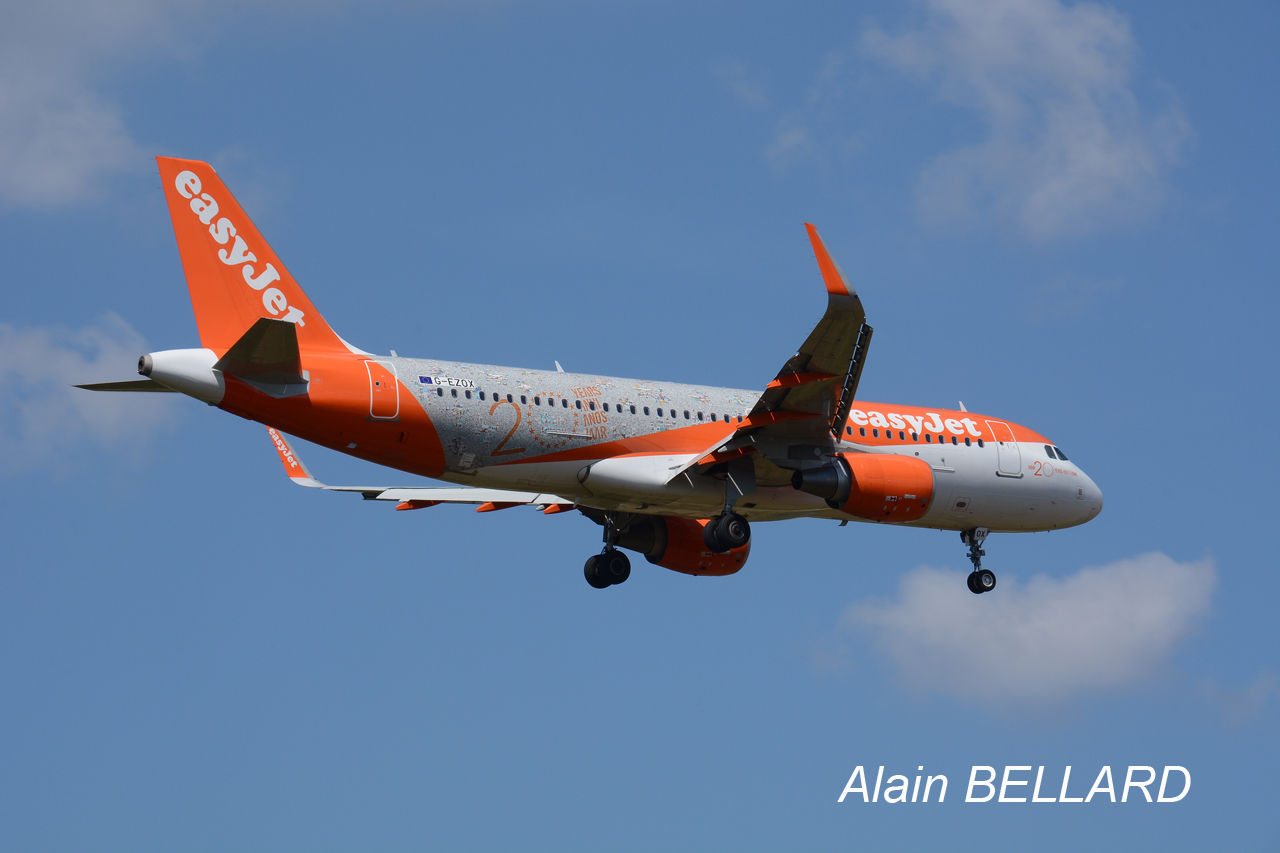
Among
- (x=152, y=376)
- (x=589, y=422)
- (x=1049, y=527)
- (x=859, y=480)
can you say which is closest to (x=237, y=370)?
(x=152, y=376)

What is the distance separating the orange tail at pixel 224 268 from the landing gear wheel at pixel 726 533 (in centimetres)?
820

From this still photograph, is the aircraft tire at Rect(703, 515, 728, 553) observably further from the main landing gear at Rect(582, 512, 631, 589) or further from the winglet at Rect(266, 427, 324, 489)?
the winglet at Rect(266, 427, 324, 489)

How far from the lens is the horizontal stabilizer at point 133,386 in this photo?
2439 centimetres

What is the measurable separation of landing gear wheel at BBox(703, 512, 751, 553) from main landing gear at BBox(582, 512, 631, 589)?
176 inches

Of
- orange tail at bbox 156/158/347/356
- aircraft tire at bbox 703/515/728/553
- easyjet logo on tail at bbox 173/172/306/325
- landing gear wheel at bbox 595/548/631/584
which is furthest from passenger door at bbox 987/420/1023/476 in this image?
easyjet logo on tail at bbox 173/172/306/325

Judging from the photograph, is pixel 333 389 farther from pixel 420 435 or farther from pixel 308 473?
pixel 308 473

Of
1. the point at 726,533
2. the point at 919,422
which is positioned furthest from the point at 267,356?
the point at 919,422

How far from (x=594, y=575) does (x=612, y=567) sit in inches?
17.8

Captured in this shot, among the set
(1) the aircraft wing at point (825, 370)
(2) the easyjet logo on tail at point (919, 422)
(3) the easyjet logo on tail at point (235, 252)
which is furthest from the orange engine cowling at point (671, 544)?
(3) the easyjet logo on tail at point (235, 252)

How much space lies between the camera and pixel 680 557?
3291 cm

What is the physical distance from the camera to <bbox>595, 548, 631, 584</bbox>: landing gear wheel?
3244cm

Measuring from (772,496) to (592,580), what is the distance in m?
5.38

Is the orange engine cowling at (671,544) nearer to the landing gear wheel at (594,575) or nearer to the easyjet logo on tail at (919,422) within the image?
the landing gear wheel at (594,575)

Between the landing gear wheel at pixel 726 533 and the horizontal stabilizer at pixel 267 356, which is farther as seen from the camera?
the landing gear wheel at pixel 726 533
